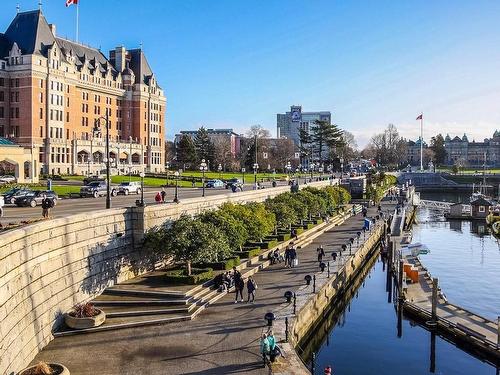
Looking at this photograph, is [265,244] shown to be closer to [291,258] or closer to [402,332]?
[291,258]

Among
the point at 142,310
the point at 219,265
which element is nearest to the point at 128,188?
the point at 219,265

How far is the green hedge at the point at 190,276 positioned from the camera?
29759mm

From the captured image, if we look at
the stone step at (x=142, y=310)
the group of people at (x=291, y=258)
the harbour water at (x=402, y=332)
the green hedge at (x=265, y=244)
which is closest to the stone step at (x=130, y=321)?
the stone step at (x=142, y=310)

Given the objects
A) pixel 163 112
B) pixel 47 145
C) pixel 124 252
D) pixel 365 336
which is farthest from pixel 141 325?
pixel 163 112

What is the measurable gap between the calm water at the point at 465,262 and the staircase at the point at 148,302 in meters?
18.8

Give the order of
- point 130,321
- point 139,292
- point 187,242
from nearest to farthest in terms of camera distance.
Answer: point 130,321 < point 139,292 < point 187,242

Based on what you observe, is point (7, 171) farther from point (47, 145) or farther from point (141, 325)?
point (141, 325)

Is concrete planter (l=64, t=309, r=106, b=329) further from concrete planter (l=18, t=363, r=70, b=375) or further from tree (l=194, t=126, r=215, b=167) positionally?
tree (l=194, t=126, r=215, b=167)

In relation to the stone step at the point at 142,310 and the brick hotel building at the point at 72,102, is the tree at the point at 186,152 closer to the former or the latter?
the brick hotel building at the point at 72,102

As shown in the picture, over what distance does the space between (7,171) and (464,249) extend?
5626cm

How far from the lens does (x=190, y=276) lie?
97.7 ft

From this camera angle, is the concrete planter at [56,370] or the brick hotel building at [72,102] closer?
the concrete planter at [56,370]

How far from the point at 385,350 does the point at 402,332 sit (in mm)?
3389

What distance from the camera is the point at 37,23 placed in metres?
87.3
